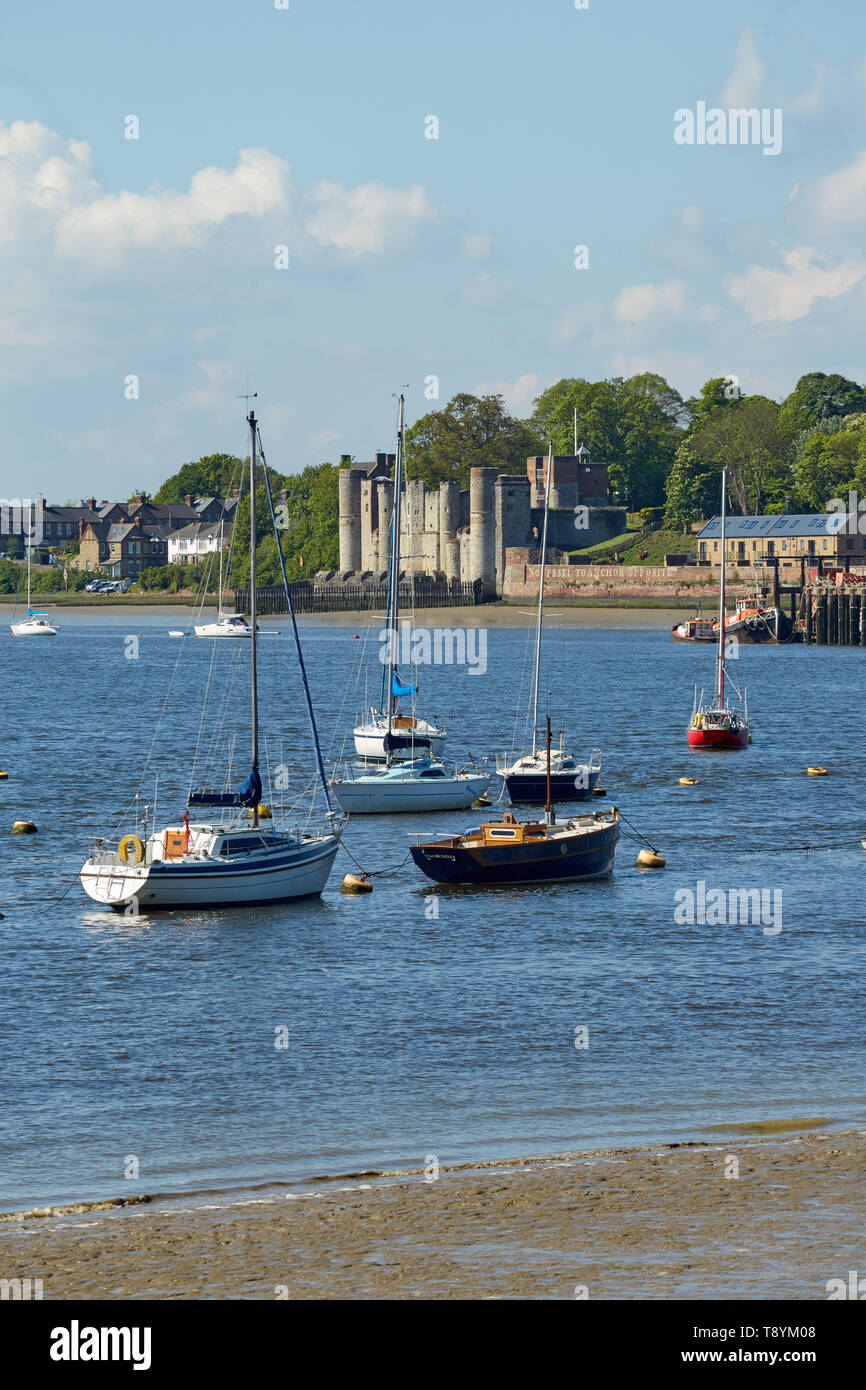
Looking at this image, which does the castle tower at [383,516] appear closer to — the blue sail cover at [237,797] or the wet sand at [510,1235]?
the blue sail cover at [237,797]

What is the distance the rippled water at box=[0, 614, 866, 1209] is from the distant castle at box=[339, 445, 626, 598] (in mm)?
131820

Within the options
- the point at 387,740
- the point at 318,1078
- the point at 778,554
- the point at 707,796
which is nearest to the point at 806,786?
the point at 707,796

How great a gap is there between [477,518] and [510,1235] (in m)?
168

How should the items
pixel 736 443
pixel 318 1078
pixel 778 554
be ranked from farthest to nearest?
pixel 736 443 → pixel 778 554 → pixel 318 1078

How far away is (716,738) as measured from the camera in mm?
63094

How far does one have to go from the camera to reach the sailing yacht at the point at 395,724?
1909 inches

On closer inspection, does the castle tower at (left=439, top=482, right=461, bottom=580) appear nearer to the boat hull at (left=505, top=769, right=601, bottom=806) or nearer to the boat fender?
the boat hull at (left=505, top=769, right=601, bottom=806)

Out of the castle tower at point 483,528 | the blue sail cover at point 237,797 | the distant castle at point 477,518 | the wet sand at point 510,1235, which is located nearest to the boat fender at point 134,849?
the blue sail cover at point 237,797

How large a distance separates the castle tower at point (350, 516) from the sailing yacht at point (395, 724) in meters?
141

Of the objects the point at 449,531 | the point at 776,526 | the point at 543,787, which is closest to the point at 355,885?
the point at 543,787

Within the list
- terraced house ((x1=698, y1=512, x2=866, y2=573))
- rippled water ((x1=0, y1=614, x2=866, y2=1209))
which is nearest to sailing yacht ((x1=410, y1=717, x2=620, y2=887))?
rippled water ((x1=0, y1=614, x2=866, y2=1209))

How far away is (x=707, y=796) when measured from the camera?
51094 millimetres
